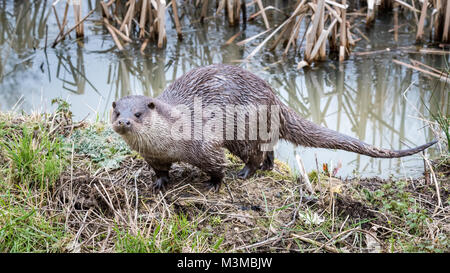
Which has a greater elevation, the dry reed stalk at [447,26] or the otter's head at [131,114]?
the dry reed stalk at [447,26]

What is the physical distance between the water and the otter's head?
134cm

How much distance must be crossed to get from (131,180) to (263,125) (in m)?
→ 0.87

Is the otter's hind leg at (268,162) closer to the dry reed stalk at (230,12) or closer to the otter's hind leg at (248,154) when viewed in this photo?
the otter's hind leg at (248,154)

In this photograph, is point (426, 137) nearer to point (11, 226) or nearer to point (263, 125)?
point (263, 125)

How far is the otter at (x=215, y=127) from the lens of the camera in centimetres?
259

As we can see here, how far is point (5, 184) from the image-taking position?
2553 millimetres

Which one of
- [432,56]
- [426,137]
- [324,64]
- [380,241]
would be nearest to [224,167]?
[380,241]

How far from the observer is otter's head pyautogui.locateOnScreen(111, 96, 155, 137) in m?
2.45

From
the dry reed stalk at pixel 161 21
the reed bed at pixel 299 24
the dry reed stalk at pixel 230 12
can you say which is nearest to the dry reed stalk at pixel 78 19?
the reed bed at pixel 299 24

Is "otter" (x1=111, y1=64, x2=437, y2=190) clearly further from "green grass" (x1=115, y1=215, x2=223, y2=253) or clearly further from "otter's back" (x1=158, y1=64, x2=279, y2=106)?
"green grass" (x1=115, y1=215, x2=223, y2=253)

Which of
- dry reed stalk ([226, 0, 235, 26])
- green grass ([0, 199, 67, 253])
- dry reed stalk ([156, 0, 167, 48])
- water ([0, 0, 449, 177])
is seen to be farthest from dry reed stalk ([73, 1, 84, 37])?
green grass ([0, 199, 67, 253])

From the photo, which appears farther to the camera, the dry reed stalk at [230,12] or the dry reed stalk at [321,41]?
the dry reed stalk at [230,12]

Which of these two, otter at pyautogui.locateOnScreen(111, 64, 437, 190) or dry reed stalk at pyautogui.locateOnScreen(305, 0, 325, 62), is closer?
otter at pyautogui.locateOnScreen(111, 64, 437, 190)

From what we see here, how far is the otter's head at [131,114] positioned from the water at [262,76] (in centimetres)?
134
